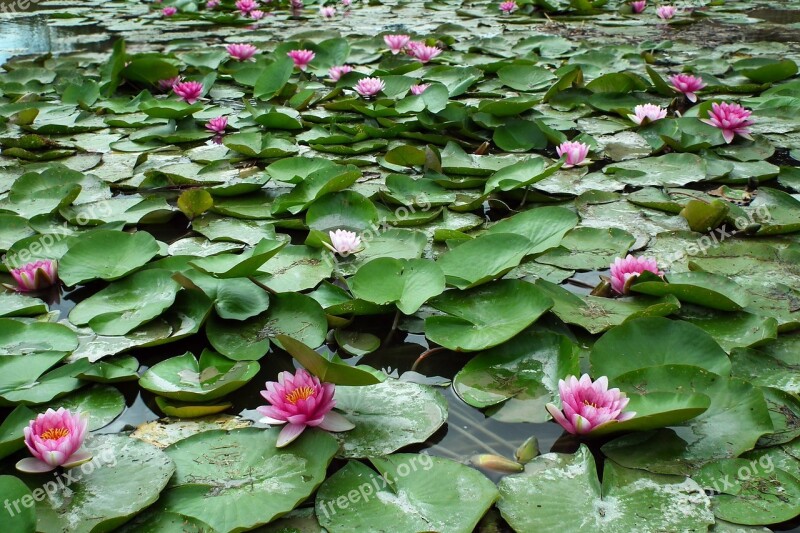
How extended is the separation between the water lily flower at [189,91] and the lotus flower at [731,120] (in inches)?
95.7

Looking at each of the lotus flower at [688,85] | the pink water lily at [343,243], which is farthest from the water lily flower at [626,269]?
the lotus flower at [688,85]

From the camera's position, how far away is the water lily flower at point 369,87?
3244 millimetres

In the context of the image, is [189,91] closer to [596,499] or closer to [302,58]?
[302,58]

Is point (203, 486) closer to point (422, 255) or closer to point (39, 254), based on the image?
point (422, 255)

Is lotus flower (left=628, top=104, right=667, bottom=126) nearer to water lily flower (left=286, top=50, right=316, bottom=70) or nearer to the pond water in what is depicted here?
the pond water

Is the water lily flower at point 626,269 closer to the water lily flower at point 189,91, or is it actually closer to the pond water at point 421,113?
the pond water at point 421,113

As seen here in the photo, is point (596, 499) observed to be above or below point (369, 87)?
below

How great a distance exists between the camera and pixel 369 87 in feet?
10.6

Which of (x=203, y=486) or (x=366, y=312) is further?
(x=366, y=312)

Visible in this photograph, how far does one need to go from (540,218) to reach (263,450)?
103 cm

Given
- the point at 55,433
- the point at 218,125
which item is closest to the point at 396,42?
the point at 218,125

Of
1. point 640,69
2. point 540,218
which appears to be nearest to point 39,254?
point 540,218

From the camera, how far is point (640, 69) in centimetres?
385

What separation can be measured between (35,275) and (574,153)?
1845mm
